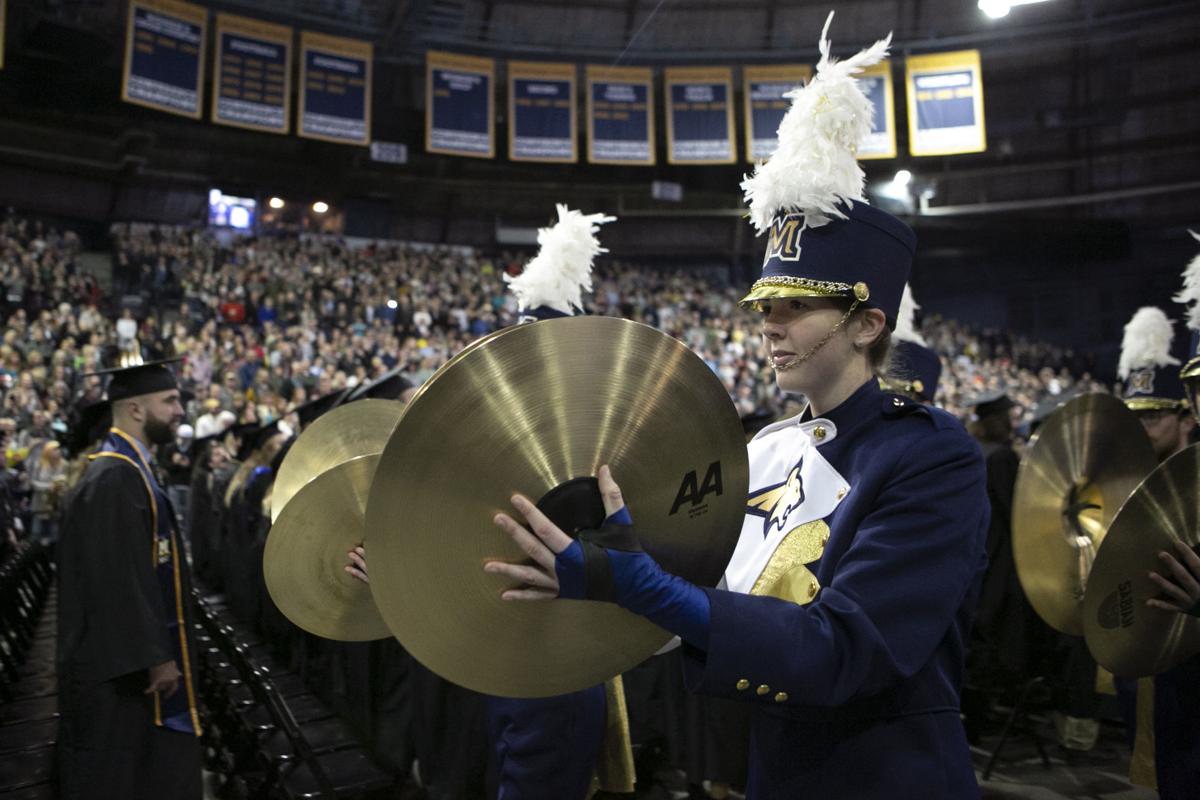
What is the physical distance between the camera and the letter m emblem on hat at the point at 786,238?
5.61 ft

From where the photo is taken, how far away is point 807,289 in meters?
1.67

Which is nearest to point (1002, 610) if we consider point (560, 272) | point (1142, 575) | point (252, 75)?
point (1142, 575)

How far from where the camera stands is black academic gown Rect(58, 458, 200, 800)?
335 cm

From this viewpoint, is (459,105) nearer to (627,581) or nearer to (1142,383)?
(1142,383)

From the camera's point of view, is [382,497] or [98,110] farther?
[98,110]

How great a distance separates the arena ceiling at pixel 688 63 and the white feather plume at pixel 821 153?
2163 centimetres

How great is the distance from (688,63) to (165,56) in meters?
13.2

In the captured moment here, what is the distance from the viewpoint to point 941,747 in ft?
5.08

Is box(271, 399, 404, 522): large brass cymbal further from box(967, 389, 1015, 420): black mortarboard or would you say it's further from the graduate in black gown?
box(967, 389, 1015, 420): black mortarboard

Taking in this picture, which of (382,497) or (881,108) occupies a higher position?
(881,108)

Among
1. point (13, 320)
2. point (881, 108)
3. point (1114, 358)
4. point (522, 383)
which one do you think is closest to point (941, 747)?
point (522, 383)

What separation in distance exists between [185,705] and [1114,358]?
27.8 metres

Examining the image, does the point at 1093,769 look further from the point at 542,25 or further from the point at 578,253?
the point at 542,25

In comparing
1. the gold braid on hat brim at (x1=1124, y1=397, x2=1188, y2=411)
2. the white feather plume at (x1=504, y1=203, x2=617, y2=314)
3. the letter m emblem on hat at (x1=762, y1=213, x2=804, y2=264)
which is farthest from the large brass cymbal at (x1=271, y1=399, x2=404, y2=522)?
Answer: the gold braid on hat brim at (x1=1124, y1=397, x2=1188, y2=411)
